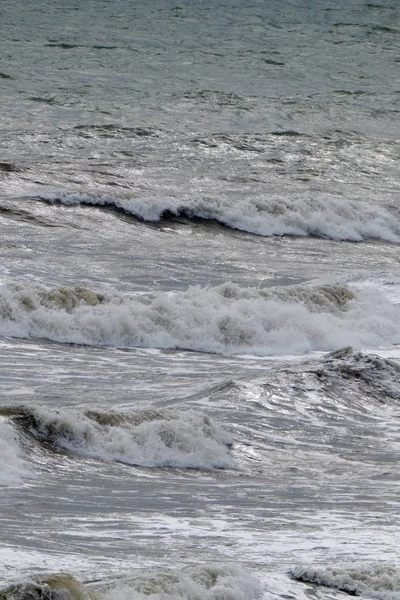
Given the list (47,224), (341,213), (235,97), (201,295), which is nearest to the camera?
(201,295)

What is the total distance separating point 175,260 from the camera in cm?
1719

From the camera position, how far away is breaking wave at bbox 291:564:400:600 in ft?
20.1

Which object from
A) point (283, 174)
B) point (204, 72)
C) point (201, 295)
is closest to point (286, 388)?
point (201, 295)

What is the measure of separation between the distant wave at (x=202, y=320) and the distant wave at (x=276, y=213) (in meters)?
5.66

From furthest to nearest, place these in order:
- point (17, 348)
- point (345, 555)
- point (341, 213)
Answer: point (341, 213) < point (17, 348) < point (345, 555)

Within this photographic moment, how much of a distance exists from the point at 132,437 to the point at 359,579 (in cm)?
285

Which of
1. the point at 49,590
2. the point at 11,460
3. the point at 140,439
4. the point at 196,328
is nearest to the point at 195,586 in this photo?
the point at 49,590

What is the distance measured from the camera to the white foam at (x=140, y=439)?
8.62 m

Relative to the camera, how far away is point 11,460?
811 cm

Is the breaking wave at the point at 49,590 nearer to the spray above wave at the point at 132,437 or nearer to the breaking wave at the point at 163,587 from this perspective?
the breaking wave at the point at 163,587

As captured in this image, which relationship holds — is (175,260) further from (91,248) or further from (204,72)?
(204,72)

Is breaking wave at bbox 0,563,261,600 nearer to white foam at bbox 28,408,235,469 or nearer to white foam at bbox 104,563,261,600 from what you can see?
white foam at bbox 104,563,261,600

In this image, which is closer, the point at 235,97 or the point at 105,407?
the point at 105,407

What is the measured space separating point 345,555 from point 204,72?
27197mm
